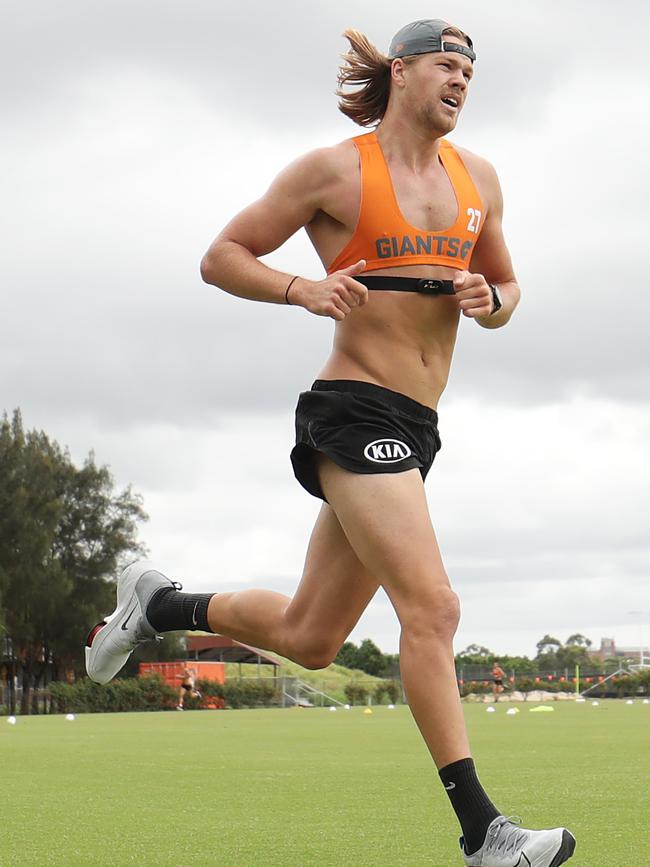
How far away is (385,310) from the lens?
480 cm

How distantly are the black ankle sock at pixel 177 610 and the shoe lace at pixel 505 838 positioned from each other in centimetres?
190

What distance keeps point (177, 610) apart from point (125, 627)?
14.9 inches

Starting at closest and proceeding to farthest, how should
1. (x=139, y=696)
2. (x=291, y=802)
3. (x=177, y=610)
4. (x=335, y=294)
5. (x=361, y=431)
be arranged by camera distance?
(x=335, y=294) < (x=361, y=431) < (x=177, y=610) < (x=291, y=802) < (x=139, y=696)

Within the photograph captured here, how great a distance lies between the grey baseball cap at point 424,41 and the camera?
494 centimetres

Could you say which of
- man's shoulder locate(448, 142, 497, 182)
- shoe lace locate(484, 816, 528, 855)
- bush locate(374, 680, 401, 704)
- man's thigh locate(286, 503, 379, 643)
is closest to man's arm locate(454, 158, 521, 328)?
man's shoulder locate(448, 142, 497, 182)

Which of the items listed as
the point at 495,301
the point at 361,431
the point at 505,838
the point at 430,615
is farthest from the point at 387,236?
the point at 505,838

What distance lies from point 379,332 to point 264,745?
10095mm

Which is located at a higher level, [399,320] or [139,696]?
[399,320]

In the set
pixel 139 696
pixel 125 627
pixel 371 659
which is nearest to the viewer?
pixel 125 627

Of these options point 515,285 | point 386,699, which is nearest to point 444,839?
point 515,285

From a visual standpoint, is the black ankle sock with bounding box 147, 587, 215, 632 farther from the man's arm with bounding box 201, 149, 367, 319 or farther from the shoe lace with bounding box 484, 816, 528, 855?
the shoe lace with bounding box 484, 816, 528, 855

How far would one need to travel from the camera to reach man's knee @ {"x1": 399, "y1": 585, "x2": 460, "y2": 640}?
4.27 meters

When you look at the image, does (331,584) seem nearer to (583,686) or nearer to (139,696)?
(139,696)

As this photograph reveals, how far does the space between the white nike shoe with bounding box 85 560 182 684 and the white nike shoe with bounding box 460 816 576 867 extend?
2.30m
